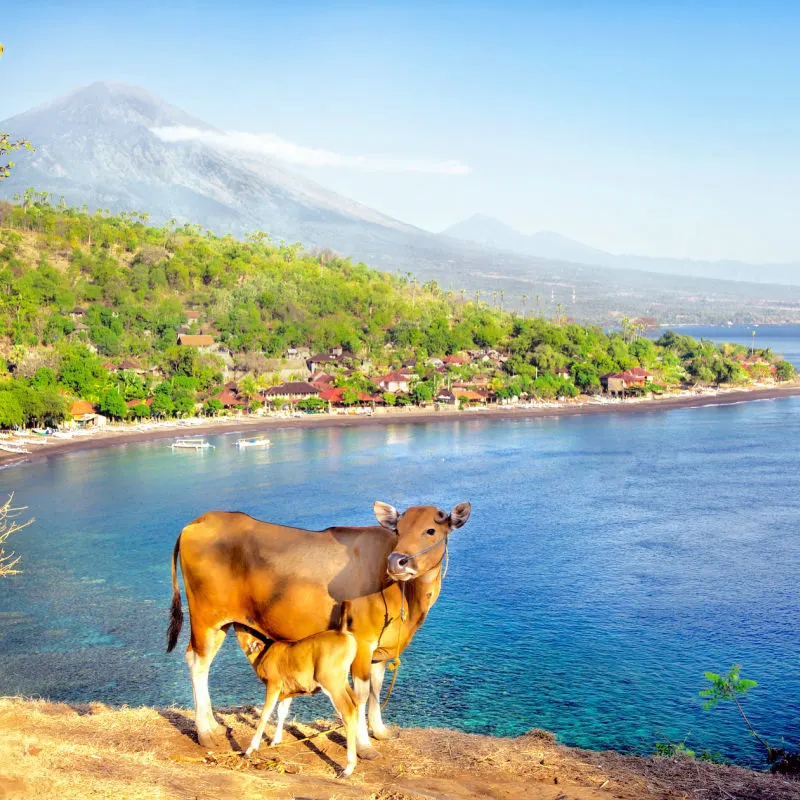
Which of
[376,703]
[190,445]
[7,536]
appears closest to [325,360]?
[190,445]

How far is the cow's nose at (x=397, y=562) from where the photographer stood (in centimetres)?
517

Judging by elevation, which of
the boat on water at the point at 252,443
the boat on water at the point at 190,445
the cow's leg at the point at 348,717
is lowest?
the boat on water at the point at 190,445

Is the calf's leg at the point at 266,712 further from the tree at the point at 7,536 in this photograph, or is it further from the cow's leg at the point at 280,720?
the tree at the point at 7,536

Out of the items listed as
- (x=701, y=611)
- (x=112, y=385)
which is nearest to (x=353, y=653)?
(x=701, y=611)

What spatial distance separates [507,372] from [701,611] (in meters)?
50.9

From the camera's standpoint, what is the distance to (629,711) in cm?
1249

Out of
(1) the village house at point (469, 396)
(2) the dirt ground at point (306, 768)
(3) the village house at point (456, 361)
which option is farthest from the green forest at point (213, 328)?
(2) the dirt ground at point (306, 768)

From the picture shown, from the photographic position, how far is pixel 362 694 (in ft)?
18.7

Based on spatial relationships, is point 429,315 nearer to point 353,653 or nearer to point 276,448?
point 276,448

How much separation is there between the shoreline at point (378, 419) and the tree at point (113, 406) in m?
1.98

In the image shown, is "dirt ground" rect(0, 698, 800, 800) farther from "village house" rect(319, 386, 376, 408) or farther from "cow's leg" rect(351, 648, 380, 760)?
"village house" rect(319, 386, 376, 408)

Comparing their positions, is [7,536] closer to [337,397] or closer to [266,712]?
[266,712]

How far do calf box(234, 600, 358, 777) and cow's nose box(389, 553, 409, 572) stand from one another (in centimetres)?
61

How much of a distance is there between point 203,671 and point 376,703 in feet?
4.11
